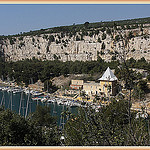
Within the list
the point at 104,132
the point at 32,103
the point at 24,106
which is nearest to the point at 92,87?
the point at 32,103

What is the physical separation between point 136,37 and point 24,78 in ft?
36.0

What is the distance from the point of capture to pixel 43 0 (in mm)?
1915

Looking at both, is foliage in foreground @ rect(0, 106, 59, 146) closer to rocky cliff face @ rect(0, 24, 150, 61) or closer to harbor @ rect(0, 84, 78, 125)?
harbor @ rect(0, 84, 78, 125)

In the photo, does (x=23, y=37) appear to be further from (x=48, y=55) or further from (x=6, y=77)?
(x=6, y=77)

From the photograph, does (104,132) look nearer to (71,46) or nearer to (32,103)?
(32,103)

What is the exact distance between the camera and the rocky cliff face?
2195 cm

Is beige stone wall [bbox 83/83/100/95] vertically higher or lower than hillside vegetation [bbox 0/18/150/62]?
lower

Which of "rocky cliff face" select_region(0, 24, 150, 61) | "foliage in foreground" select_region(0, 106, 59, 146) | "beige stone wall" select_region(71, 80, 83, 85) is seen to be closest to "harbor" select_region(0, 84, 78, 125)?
"beige stone wall" select_region(71, 80, 83, 85)

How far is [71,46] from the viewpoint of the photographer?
27062 millimetres

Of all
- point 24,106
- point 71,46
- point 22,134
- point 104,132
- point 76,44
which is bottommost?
point 24,106

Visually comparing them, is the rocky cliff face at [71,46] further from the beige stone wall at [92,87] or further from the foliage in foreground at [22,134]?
the foliage in foreground at [22,134]

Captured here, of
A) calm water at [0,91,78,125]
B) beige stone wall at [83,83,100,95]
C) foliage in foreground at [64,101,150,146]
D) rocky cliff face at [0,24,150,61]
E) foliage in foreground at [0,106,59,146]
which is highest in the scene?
rocky cliff face at [0,24,150,61]

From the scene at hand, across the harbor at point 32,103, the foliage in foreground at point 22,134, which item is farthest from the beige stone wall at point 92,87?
the foliage in foreground at point 22,134

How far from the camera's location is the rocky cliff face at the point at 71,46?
72.0 ft
